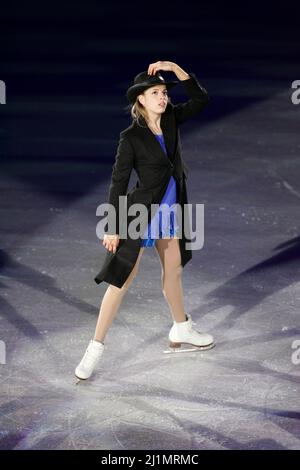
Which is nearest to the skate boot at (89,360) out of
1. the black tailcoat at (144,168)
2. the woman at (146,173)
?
the woman at (146,173)

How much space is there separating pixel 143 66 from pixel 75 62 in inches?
43.7

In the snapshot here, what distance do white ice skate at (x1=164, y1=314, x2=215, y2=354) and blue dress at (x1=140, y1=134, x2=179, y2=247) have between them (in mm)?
673

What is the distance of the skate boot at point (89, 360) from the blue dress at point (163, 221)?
712 millimetres

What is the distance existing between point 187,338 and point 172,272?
0.46m

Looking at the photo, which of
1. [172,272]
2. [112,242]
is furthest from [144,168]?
[172,272]

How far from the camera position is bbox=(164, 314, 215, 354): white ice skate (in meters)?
7.62

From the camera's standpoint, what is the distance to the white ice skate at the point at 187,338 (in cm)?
762

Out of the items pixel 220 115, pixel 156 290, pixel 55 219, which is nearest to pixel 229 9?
pixel 220 115

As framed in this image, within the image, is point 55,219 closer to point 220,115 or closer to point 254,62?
point 220,115

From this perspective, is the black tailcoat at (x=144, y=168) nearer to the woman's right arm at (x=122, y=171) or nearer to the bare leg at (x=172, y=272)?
the woman's right arm at (x=122, y=171)

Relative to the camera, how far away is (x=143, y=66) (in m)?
15.1

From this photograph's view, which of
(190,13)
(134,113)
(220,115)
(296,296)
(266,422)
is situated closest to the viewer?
(266,422)

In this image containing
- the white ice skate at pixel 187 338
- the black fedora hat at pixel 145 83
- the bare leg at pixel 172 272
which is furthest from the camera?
the white ice skate at pixel 187 338

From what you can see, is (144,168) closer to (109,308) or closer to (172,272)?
(172,272)
